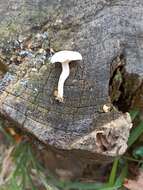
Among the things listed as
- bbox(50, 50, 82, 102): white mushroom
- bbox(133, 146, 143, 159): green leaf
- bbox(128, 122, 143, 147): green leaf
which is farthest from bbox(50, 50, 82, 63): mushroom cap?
bbox(133, 146, 143, 159): green leaf

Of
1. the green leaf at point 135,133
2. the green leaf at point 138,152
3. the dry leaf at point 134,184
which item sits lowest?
the dry leaf at point 134,184

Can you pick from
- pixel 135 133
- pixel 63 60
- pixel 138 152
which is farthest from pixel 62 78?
pixel 138 152

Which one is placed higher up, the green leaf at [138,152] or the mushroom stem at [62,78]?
the mushroom stem at [62,78]

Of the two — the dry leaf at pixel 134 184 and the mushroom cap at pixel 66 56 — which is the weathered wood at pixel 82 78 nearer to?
the mushroom cap at pixel 66 56

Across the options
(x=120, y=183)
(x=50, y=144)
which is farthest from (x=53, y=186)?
(x=50, y=144)

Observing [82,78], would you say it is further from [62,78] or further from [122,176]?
[122,176]

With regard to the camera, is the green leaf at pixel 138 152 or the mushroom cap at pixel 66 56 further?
the green leaf at pixel 138 152

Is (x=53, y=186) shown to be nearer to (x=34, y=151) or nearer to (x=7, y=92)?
(x=34, y=151)

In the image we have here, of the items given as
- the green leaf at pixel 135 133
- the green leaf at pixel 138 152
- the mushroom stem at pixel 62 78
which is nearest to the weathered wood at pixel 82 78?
the mushroom stem at pixel 62 78
